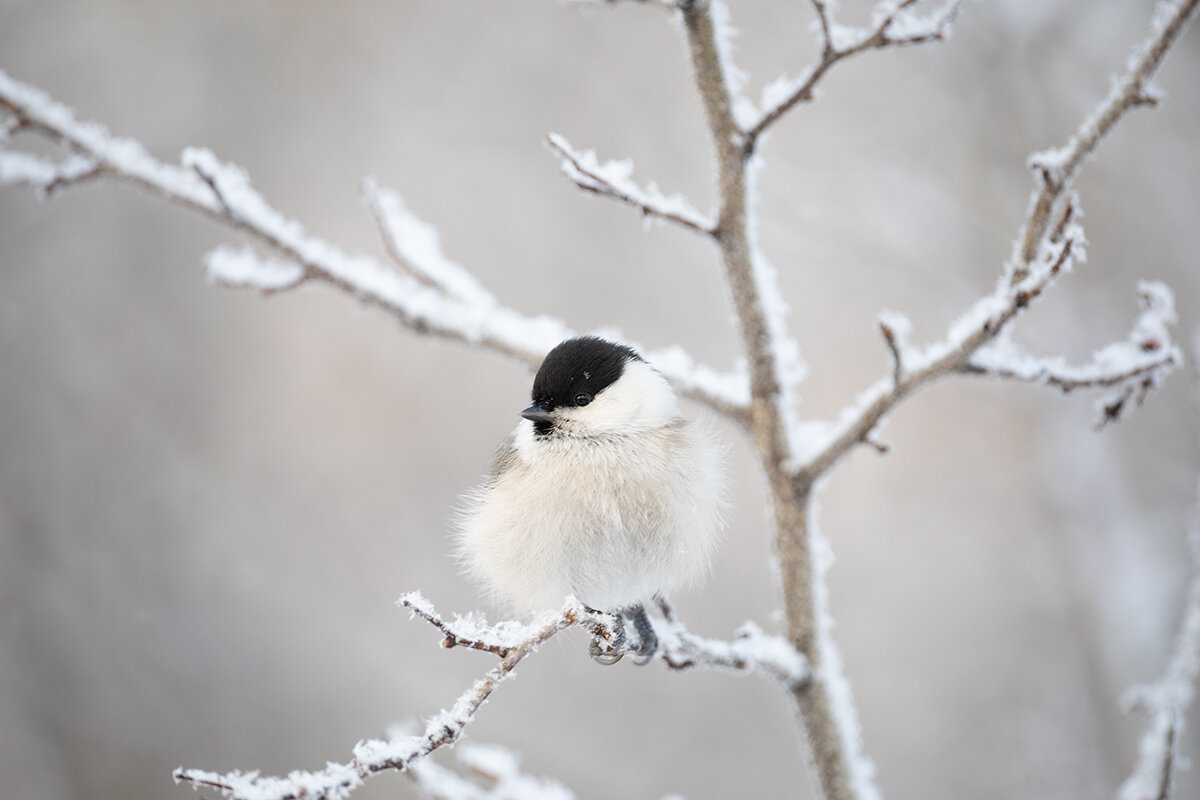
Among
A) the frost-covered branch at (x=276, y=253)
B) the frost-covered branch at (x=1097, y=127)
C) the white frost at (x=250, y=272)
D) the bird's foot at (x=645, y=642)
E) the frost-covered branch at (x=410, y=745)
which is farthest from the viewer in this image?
the white frost at (x=250, y=272)

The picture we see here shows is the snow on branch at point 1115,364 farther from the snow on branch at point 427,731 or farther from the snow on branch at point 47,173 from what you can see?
the snow on branch at point 47,173

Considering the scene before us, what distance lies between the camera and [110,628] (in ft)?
12.9

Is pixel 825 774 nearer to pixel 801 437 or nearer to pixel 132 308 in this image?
pixel 801 437

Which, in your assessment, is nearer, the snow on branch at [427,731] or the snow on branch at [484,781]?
the snow on branch at [427,731]

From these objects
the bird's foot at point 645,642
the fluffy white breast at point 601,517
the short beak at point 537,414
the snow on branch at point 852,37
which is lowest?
the bird's foot at point 645,642

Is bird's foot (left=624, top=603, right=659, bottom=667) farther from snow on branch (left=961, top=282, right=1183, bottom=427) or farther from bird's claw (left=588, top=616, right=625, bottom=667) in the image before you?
snow on branch (left=961, top=282, right=1183, bottom=427)

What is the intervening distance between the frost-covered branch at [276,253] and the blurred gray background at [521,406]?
187 cm

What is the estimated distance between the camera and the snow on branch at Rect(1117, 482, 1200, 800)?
4.20 ft

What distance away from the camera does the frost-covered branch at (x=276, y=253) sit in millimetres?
1477

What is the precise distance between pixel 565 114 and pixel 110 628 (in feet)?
11.7

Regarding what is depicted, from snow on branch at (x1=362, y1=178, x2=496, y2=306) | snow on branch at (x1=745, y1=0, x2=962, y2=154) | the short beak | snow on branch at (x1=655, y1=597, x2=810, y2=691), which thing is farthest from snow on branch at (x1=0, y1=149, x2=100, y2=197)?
snow on branch at (x1=655, y1=597, x2=810, y2=691)

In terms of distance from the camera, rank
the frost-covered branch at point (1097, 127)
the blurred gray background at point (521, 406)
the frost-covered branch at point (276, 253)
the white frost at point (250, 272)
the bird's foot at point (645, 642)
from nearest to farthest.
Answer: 1. the frost-covered branch at point (1097, 127)
2. the bird's foot at point (645, 642)
3. the frost-covered branch at point (276, 253)
4. the white frost at point (250, 272)
5. the blurred gray background at point (521, 406)

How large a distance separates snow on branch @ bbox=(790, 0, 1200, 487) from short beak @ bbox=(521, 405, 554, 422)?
50 cm

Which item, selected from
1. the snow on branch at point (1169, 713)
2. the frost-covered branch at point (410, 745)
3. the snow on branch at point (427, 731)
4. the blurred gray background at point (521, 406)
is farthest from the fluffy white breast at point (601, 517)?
the blurred gray background at point (521, 406)
